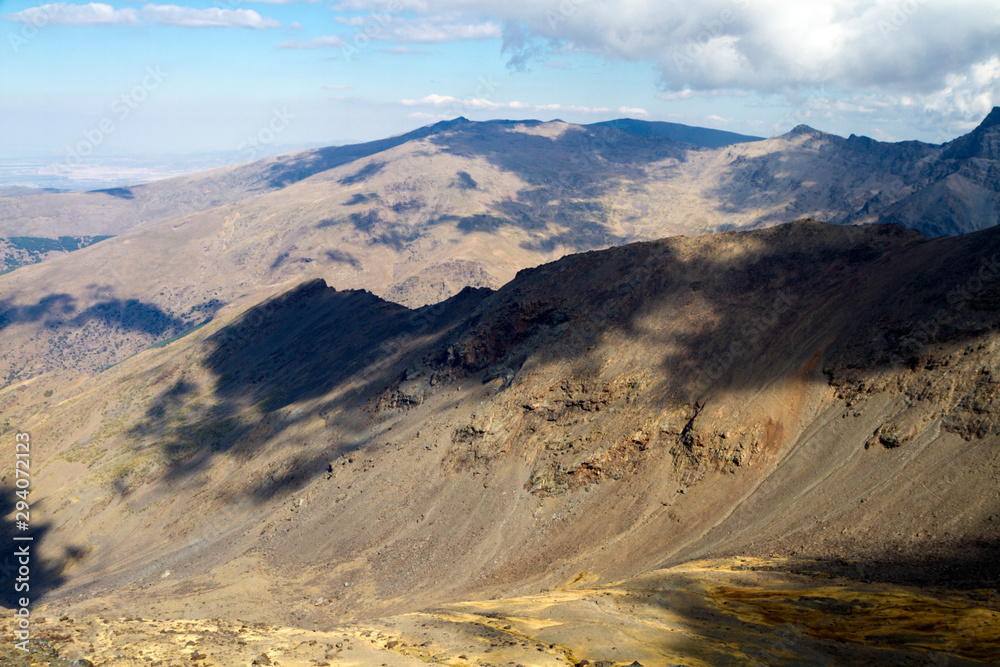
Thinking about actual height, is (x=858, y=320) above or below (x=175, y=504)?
above

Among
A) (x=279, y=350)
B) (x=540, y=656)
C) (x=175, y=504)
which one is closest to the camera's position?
(x=540, y=656)

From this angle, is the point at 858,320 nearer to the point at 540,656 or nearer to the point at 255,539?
the point at 540,656

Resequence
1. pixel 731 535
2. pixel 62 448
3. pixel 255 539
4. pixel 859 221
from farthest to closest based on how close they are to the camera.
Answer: pixel 859 221 → pixel 62 448 → pixel 255 539 → pixel 731 535

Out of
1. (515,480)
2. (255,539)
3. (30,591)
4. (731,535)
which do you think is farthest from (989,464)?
(30,591)

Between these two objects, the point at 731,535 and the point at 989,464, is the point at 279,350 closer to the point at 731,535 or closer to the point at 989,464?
the point at 731,535

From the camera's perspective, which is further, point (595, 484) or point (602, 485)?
point (595, 484)

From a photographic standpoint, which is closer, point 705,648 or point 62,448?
point 705,648

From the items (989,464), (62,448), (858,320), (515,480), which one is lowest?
(62,448)
